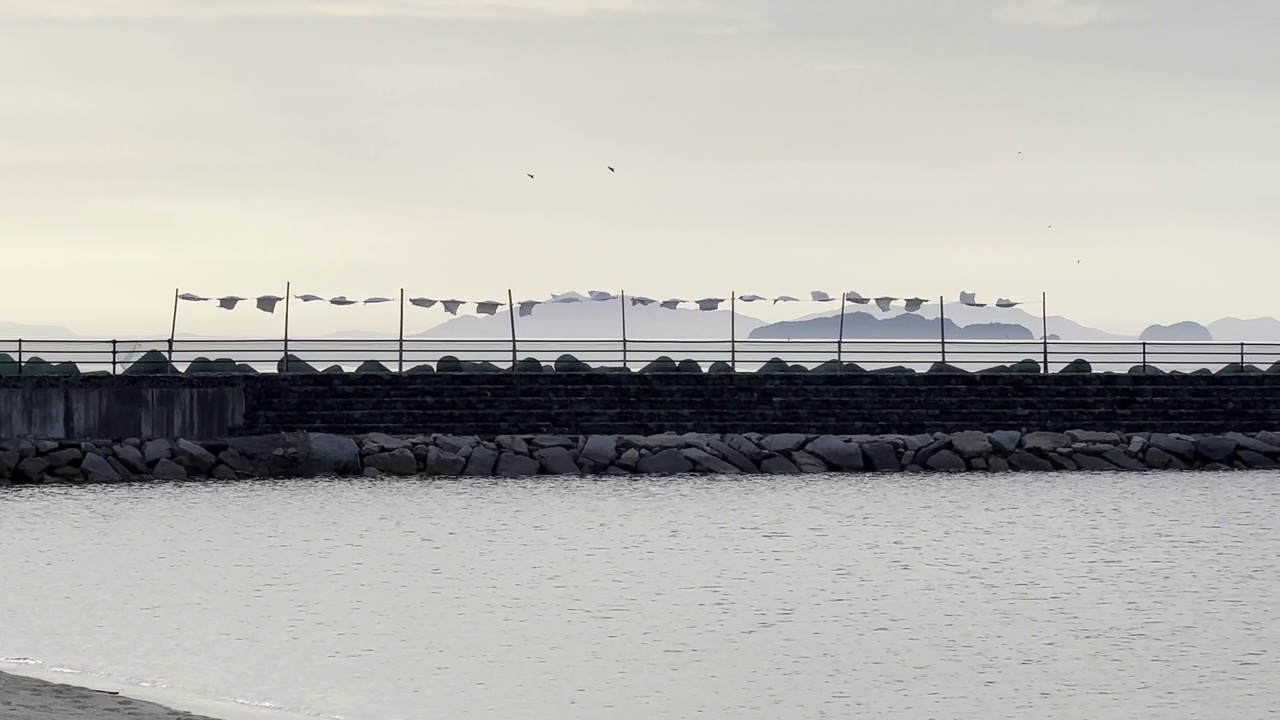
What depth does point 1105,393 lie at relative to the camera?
4819cm

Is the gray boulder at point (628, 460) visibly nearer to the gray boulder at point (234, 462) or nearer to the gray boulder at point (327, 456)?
the gray boulder at point (327, 456)

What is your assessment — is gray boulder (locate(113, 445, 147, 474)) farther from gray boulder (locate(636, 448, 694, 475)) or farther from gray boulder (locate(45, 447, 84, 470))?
gray boulder (locate(636, 448, 694, 475))

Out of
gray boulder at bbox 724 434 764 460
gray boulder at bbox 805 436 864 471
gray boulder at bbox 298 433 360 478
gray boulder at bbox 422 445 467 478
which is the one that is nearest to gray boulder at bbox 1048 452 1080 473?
gray boulder at bbox 805 436 864 471

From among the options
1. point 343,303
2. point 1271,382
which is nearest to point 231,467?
point 343,303

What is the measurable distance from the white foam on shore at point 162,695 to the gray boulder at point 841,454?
1136 inches

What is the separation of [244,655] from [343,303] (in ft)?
111

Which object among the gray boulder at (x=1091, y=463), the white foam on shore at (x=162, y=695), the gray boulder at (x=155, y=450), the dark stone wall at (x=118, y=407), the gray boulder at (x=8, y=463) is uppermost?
the dark stone wall at (x=118, y=407)

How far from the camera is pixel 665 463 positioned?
45281 mm

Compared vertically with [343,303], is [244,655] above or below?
below

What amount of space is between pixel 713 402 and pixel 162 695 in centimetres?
2962

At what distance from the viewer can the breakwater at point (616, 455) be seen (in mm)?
42875

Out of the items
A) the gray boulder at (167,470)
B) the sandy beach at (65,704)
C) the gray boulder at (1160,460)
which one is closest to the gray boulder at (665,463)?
the gray boulder at (167,470)

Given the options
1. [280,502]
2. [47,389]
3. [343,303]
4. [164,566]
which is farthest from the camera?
[343,303]

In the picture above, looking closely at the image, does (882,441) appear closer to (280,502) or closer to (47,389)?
(280,502)
